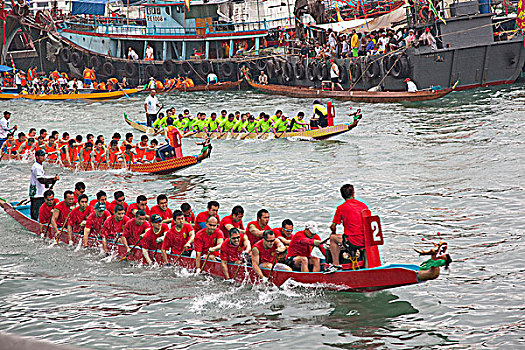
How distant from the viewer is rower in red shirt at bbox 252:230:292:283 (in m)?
10.6

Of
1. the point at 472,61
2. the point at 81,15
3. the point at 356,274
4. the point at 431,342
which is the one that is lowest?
the point at 431,342

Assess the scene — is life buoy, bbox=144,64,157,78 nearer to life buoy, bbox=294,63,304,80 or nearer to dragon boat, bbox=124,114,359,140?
life buoy, bbox=294,63,304,80

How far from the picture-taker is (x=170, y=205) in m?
18.0

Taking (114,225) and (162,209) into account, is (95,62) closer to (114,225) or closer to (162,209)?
(114,225)

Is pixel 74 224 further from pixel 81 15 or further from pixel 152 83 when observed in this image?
pixel 81 15

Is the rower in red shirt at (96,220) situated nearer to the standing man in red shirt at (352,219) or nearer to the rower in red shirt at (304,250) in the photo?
the rower in red shirt at (304,250)

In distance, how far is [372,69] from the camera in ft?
111

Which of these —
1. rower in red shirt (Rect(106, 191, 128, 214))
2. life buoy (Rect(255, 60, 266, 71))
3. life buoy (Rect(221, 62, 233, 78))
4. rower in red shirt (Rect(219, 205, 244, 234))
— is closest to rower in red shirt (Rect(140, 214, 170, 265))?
rower in red shirt (Rect(219, 205, 244, 234))

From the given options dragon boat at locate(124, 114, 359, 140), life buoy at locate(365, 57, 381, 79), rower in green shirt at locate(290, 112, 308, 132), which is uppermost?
life buoy at locate(365, 57, 381, 79)

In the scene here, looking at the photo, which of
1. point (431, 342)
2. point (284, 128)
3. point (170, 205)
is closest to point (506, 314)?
point (431, 342)

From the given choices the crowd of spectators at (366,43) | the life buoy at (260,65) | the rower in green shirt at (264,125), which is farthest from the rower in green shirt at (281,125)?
the life buoy at (260,65)

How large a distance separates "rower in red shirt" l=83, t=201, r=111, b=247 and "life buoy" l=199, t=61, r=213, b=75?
32502mm

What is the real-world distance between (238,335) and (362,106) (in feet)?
78.6

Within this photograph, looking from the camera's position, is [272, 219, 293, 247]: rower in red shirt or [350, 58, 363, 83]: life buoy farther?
[350, 58, 363, 83]: life buoy
